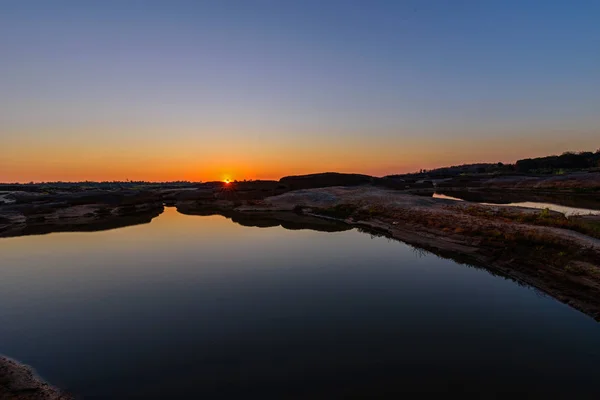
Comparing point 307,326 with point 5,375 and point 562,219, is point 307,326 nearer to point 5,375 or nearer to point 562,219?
point 5,375

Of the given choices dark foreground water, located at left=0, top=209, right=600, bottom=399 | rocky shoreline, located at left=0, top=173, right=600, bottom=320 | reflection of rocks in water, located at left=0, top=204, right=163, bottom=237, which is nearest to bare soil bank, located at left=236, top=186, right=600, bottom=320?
rocky shoreline, located at left=0, top=173, right=600, bottom=320

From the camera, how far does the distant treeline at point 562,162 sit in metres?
120

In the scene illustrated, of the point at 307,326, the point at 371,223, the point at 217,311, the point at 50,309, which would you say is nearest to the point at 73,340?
the point at 50,309

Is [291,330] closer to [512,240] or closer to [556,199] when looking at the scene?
[512,240]

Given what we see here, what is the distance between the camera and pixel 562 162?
124125mm

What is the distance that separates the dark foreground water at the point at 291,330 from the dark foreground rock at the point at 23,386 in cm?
44

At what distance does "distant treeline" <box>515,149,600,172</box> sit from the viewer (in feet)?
394

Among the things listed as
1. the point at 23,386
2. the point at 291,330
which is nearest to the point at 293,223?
the point at 291,330

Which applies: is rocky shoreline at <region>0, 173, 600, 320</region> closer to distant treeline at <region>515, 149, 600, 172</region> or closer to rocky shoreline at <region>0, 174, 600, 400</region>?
rocky shoreline at <region>0, 174, 600, 400</region>

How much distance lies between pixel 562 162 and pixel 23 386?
161 m

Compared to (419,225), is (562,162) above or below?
above

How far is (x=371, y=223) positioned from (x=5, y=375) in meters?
35.2

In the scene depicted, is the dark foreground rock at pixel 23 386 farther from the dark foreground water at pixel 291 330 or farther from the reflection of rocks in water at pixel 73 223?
the reflection of rocks in water at pixel 73 223

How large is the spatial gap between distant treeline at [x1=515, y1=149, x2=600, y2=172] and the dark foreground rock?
146 metres
